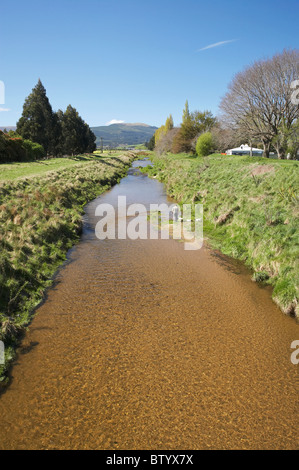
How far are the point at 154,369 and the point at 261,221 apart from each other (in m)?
8.96

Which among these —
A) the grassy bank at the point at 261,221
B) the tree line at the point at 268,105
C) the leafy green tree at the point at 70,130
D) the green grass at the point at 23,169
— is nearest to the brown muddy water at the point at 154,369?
the grassy bank at the point at 261,221

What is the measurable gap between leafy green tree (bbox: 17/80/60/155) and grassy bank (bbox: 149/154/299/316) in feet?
121

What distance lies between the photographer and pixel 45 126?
49156 mm

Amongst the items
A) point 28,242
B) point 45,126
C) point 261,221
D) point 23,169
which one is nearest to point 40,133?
point 45,126

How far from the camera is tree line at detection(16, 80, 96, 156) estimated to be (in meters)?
47.1

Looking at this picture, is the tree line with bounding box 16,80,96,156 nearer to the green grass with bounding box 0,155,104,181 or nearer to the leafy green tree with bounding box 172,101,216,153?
the green grass with bounding box 0,155,104,181

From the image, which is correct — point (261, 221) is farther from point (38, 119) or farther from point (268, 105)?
point (38, 119)

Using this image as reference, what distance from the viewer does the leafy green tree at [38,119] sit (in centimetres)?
4694

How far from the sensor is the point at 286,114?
3372cm

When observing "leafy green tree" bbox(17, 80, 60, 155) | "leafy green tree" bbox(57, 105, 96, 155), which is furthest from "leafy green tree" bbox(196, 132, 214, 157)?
"leafy green tree" bbox(17, 80, 60, 155)

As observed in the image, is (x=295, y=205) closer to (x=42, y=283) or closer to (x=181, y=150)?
(x=42, y=283)

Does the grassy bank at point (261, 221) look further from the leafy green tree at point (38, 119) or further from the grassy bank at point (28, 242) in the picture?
the leafy green tree at point (38, 119)
